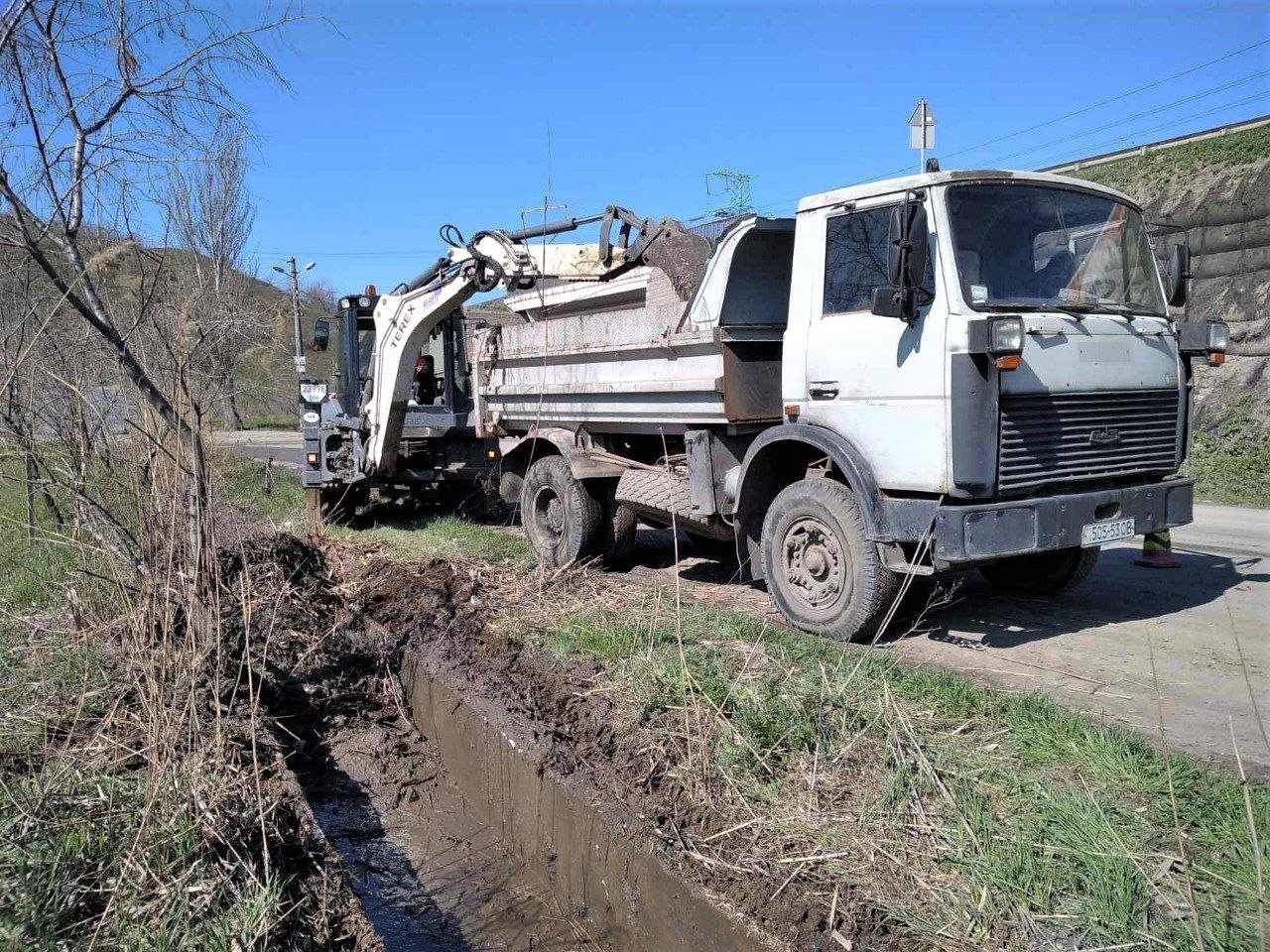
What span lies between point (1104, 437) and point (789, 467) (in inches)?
72.4

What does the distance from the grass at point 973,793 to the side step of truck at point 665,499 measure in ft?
5.94

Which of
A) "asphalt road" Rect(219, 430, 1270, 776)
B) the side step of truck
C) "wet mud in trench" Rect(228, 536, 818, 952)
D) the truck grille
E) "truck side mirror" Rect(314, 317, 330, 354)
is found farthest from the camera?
"truck side mirror" Rect(314, 317, 330, 354)

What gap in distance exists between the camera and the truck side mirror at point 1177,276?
566 centimetres

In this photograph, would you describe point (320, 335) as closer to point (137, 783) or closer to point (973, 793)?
point (137, 783)

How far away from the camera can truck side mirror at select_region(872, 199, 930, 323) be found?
4715mm

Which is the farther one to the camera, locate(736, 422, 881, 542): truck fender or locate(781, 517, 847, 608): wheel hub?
locate(781, 517, 847, 608): wheel hub

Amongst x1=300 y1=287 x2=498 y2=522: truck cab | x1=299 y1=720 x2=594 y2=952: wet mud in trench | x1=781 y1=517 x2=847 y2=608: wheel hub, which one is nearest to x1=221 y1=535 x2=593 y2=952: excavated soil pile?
x1=299 y1=720 x2=594 y2=952: wet mud in trench

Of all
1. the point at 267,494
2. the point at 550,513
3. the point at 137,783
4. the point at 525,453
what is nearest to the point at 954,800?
the point at 137,783

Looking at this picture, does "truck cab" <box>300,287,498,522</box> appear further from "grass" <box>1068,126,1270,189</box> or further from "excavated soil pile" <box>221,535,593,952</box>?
"grass" <box>1068,126,1270,189</box>

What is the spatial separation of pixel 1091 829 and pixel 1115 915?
38 centimetres

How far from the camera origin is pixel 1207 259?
60.3 ft

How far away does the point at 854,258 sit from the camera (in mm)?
5324

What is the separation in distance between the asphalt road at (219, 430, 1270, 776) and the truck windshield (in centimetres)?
190

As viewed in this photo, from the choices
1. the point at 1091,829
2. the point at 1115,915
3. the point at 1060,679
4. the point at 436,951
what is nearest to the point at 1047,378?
the point at 1060,679
